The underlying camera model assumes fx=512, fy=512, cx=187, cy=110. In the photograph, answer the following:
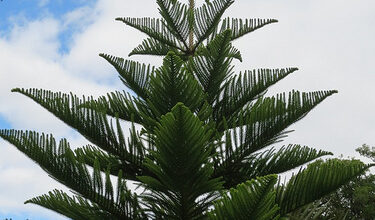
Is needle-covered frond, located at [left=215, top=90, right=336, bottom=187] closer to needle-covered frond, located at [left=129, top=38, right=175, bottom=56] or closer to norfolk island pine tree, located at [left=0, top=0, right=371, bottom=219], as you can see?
norfolk island pine tree, located at [left=0, top=0, right=371, bottom=219]

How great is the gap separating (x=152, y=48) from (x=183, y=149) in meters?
2.53

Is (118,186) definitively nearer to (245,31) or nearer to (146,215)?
(146,215)

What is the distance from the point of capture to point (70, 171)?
3.83m

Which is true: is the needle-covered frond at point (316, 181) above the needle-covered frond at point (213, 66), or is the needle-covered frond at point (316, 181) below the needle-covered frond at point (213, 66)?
below

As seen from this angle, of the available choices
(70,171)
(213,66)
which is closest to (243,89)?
(213,66)

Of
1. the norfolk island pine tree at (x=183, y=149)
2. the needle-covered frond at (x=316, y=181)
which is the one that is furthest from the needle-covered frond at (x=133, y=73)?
the needle-covered frond at (x=316, y=181)

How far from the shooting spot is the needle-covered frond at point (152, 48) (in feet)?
18.4

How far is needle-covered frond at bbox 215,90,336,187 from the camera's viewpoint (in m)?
4.07

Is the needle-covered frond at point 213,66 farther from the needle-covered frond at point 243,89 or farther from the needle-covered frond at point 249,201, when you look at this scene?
the needle-covered frond at point 249,201

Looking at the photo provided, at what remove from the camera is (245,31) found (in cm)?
548

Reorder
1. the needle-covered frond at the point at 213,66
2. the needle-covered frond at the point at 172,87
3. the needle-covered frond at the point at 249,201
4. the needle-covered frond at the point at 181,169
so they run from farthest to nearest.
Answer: the needle-covered frond at the point at 213,66
the needle-covered frond at the point at 172,87
the needle-covered frond at the point at 181,169
the needle-covered frond at the point at 249,201

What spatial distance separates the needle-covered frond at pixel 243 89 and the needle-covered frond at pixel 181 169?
105 cm

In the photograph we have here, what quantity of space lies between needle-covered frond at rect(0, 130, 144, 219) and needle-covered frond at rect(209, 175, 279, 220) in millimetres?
921

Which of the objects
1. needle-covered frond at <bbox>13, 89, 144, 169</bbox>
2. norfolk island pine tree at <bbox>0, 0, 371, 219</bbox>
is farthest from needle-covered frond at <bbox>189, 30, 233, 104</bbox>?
needle-covered frond at <bbox>13, 89, 144, 169</bbox>
